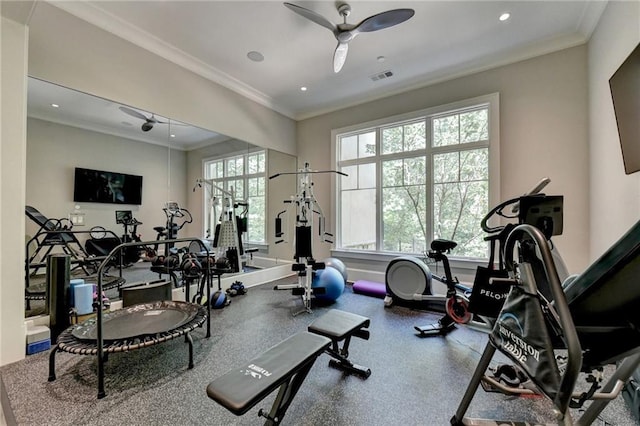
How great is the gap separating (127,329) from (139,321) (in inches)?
7.4

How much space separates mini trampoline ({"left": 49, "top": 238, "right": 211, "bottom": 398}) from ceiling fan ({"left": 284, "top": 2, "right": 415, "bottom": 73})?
2563 mm

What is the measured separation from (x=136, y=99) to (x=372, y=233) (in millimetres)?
4195

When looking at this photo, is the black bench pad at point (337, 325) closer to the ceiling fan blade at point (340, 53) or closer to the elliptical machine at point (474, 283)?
the elliptical machine at point (474, 283)

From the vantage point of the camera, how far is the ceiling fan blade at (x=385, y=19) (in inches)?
99.0

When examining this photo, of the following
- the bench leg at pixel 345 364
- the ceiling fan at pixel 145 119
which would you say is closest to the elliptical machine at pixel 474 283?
the bench leg at pixel 345 364

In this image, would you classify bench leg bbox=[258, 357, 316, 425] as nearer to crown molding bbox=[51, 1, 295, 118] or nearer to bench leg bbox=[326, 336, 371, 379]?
bench leg bbox=[326, 336, 371, 379]

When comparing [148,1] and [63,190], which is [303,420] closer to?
[63,190]

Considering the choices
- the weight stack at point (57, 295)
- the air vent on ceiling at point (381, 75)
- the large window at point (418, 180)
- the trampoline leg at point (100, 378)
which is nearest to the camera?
the trampoline leg at point (100, 378)

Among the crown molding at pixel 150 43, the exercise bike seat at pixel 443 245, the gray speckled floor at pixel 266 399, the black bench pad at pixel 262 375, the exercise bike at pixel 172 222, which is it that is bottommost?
the gray speckled floor at pixel 266 399

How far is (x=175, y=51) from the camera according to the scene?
3.69 m

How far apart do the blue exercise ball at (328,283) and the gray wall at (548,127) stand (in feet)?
8.93

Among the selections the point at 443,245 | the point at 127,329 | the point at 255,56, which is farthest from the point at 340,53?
the point at 127,329

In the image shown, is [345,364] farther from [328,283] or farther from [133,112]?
[133,112]

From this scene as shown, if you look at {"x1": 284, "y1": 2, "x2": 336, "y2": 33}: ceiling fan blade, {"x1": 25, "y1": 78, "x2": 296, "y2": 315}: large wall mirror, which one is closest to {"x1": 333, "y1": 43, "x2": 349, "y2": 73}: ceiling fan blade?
{"x1": 284, "y1": 2, "x2": 336, "y2": 33}: ceiling fan blade
